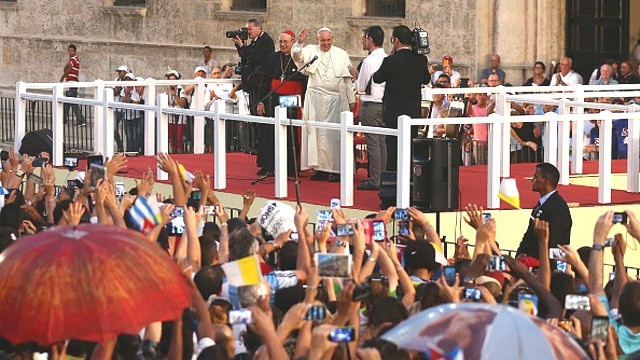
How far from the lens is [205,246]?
12.1 m

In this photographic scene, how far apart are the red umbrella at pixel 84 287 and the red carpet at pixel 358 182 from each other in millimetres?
8275

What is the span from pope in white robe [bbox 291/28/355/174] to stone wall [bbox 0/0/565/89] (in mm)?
8973

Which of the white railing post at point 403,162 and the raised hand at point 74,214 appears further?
the white railing post at point 403,162

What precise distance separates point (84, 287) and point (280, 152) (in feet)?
31.3

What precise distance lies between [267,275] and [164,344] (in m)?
1.70

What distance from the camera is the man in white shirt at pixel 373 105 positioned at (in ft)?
62.1

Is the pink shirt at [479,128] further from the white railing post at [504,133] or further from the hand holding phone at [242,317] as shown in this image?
the hand holding phone at [242,317]

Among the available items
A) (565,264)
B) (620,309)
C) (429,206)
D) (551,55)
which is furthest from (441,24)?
(620,309)

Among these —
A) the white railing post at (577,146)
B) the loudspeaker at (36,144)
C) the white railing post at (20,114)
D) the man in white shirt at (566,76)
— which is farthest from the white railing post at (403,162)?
the man in white shirt at (566,76)

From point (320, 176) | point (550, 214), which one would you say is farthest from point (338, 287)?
point (320, 176)

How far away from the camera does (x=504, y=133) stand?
1845cm

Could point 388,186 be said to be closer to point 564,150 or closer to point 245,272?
point 564,150

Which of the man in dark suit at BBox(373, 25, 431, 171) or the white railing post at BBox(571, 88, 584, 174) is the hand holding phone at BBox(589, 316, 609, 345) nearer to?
the man in dark suit at BBox(373, 25, 431, 171)

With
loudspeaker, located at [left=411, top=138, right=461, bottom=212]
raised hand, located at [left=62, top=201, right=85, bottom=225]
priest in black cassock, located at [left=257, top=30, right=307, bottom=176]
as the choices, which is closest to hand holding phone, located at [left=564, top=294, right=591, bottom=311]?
raised hand, located at [left=62, top=201, right=85, bottom=225]
